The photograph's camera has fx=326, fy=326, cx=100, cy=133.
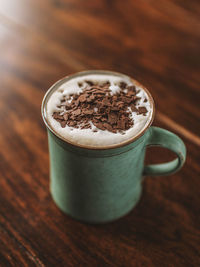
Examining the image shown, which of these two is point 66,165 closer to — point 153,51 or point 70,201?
point 70,201

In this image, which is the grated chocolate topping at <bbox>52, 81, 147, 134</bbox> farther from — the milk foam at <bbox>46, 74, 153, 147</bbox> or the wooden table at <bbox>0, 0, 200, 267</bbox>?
the wooden table at <bbox>0, 0, 200, 267</bbox>

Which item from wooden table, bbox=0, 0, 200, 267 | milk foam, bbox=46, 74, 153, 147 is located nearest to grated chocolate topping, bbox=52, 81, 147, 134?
milk foam, bbox=46, 74, 153, 147

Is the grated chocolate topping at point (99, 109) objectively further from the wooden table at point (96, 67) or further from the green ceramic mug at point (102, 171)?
the wooden table at point (96, 67)

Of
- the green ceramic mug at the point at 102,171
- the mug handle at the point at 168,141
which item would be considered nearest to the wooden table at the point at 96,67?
the green ceramic mug at the point at 102,171

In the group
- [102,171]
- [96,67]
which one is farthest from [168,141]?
[96,67]

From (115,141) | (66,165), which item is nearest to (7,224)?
(66,165)
